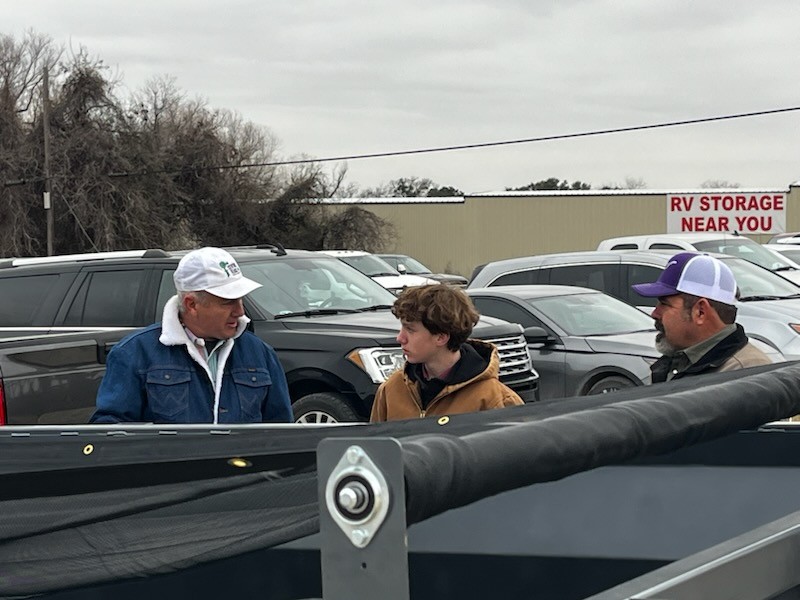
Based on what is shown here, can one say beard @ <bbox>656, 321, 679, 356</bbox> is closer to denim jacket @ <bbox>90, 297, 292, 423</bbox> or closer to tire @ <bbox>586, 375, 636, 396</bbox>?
denim jacket @ <bbox>90, 297, 292, 423</bbox>

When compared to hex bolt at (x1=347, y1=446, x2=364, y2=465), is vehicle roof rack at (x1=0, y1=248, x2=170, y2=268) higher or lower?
lower

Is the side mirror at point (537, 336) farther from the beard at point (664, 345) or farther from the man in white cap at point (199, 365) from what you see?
the man in white cap at point (199, 365)

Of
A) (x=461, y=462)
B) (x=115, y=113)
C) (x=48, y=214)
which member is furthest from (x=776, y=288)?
(x=115, y=113)

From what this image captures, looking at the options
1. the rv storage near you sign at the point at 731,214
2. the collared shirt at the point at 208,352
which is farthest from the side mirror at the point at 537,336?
the rv storage near you sign at the point at 731,214

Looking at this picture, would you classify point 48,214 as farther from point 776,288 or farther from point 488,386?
point 488,386

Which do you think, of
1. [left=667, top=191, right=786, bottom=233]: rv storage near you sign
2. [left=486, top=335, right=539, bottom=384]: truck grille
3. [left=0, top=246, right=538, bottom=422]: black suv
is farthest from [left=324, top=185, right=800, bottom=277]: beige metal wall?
[left=0, top=246, right=538, bottom=422]: black suv

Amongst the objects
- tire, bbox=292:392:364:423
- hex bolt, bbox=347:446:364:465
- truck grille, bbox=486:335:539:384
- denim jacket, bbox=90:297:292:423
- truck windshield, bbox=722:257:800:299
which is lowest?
tire, bbox=292:392:364:423

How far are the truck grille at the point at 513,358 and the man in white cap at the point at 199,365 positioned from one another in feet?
20.0

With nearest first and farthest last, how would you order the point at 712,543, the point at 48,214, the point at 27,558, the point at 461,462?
the point at 461,462, the point at 27,558, the point at 712,543, the point at 48,214

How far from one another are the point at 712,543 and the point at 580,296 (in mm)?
11343

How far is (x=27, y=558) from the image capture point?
1.90 m

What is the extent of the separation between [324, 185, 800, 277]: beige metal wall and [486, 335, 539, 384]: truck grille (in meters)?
47.4

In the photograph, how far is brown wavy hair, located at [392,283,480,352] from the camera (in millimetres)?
4742

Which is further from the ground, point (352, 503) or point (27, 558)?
point (352, 503)
